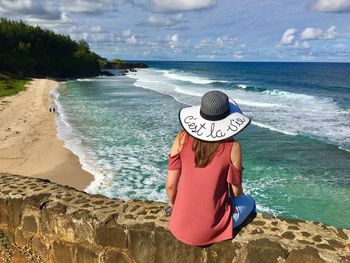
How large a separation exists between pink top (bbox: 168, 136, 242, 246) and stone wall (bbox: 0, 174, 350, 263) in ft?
0.50

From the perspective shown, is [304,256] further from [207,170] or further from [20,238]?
[20,238]

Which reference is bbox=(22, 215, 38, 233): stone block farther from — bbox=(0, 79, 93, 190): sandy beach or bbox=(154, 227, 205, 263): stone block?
bbox=(0, 79, 93, 190): sandy beach

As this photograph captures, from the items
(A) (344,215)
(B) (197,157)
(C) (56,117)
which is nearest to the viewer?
(B) (197,157)

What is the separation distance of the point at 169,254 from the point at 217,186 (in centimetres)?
84

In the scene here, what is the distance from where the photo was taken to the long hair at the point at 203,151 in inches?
126

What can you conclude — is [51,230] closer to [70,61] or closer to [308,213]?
[308,213]

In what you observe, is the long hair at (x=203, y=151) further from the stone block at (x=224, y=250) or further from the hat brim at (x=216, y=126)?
the stone block at (x=224, y=250)

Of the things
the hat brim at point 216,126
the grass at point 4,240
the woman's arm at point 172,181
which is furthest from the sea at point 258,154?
the hat brim at point 216,126

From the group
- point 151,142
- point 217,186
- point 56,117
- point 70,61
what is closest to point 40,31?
point 70,61

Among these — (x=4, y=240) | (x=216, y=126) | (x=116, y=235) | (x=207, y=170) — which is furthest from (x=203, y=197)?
(x=4, y=240)

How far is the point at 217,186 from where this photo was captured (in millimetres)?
3312

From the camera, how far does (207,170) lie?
326 centimetres

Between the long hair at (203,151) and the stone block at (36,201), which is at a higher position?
the long hair at (203,151)

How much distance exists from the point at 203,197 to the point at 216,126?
610 millimetres
